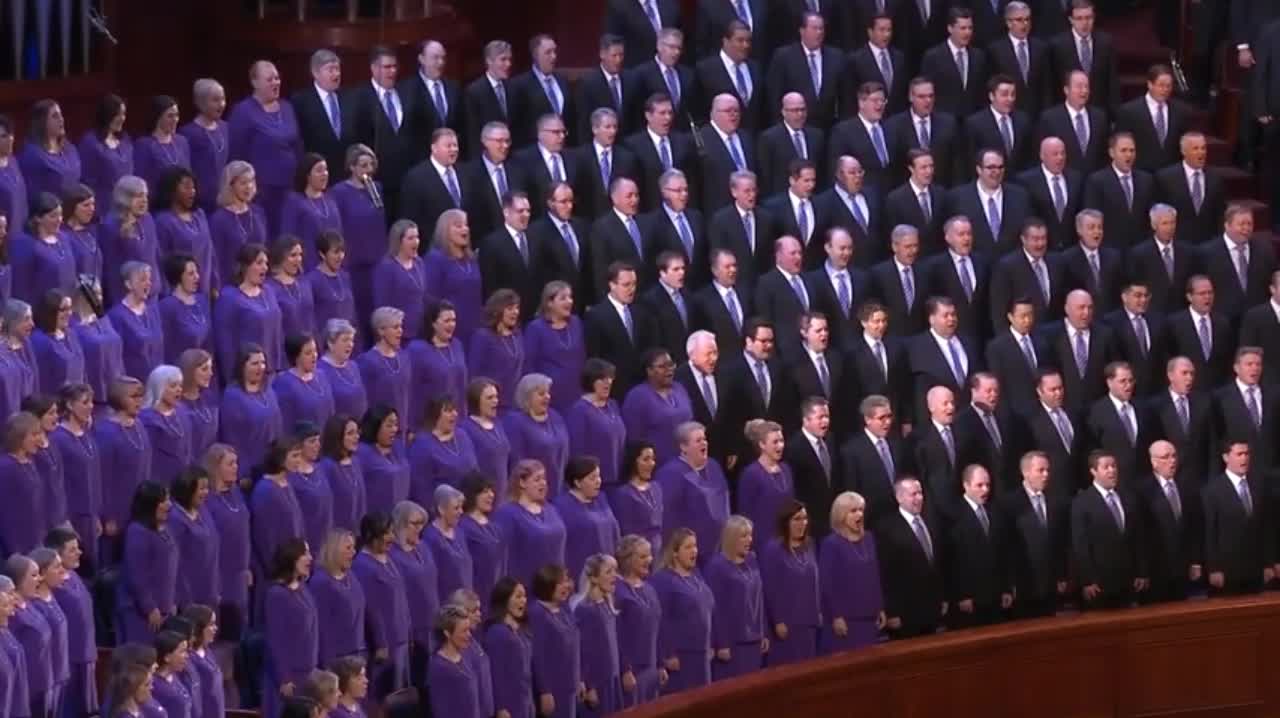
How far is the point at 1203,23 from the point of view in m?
9.55

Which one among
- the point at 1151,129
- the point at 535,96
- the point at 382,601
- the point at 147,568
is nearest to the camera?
the point at 147,568

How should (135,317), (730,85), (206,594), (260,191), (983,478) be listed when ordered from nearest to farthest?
(206,594) < (135,317) < (983,478) < (260,191) < (730,85)

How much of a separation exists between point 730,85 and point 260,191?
1.47 m

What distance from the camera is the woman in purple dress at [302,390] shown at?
6984 millimetres

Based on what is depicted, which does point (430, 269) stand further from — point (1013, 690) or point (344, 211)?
point (1013, 690)

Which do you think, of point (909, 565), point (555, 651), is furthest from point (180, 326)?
point (909, 565)

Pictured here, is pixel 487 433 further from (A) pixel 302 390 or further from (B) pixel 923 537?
(B) pixel 923 537

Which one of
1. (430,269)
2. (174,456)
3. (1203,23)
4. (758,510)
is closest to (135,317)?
(174,456)

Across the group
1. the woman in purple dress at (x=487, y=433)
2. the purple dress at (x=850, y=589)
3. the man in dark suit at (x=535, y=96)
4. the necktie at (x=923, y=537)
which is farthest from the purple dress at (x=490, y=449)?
the man in dark suit at (x=535, y=96)

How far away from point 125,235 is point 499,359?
39.4 inches

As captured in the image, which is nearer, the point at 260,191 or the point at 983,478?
the point at 983,478

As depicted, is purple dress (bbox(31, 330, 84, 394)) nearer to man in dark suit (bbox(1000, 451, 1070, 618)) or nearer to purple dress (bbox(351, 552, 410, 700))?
purple dress (bbox(351, 552, 410, 700))

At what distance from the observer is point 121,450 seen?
659 centimetres

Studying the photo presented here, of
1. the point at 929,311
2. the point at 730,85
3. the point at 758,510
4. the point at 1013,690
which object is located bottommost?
the point at 1013,690
